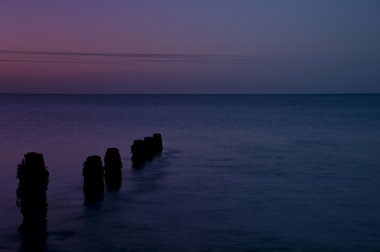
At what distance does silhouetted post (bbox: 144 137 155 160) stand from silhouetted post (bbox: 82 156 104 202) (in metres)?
10.3

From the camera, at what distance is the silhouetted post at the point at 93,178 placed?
16.0m

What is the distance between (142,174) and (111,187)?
420cm

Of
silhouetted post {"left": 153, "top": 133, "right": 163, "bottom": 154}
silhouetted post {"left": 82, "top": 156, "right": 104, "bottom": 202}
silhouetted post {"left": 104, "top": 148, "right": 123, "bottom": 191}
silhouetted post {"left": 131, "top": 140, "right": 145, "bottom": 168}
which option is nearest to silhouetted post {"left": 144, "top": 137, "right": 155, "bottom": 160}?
silhouetted post {"left": 153, "top": 133, "right": 163, "bottom": 154}

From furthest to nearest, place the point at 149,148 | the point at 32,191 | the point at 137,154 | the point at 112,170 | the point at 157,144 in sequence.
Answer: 1. the point at 157,144
2. the point at 149,148
3. the point at 137,154
4. the point at 112,170
5. the point at 32,191

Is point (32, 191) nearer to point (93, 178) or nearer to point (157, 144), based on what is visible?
point (93, 178)

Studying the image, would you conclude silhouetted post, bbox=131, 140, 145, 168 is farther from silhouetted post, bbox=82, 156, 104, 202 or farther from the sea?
silhouetted post, bbox=82, 156, 104, 202

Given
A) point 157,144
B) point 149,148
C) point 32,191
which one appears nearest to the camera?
point 32,191

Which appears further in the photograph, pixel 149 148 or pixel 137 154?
pixel 149 148

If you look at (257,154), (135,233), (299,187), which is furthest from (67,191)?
(257,154)

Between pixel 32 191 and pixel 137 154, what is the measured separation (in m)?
12.8

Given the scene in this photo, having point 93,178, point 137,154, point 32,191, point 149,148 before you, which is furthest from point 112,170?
point 149,148

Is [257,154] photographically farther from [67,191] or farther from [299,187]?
[67,191]

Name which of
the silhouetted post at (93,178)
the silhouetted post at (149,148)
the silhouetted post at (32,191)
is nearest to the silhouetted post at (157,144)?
the silhouetted post at (149,148)

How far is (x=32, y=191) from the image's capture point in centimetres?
1223
